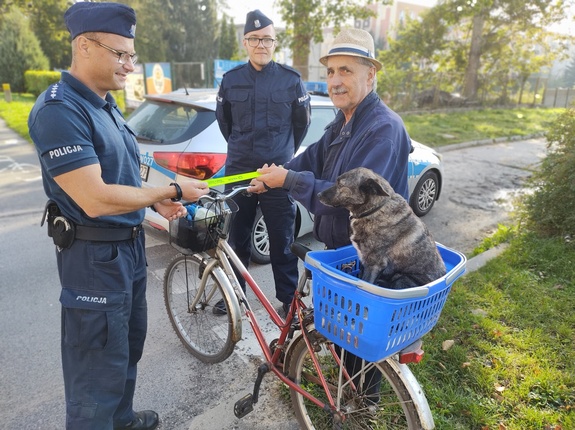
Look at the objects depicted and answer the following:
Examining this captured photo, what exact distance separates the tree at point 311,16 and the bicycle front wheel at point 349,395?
14587mm

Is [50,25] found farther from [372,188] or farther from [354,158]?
[372,188]

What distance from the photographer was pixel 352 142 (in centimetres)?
221

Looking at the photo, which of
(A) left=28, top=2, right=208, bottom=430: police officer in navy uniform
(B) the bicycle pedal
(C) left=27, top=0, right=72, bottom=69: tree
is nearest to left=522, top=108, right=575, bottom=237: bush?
(B) the bicycle pedal

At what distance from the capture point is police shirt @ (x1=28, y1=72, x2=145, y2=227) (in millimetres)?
1636

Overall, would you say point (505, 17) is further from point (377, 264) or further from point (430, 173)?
point (377, 264)

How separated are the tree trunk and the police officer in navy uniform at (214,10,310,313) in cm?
2196

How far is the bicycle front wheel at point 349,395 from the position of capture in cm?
195

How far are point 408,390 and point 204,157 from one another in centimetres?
293

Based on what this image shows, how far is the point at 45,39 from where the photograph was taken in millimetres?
32438

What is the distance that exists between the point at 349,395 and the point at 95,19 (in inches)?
84.4

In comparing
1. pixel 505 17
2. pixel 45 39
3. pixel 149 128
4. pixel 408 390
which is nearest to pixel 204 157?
pixel 149 128

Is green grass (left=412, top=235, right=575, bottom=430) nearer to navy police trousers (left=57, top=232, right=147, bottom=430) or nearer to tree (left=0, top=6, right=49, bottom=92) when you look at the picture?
navy police trousers (left=57, top=232, right=147, bottom=430)

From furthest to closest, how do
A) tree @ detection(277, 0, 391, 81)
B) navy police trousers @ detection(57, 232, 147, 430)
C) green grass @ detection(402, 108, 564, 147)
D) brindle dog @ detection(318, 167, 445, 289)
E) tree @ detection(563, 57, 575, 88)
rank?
1. tree @ detection(563, 57, 575, 88)
2. tree @ detection(277, 0, 391, 81)
3. green grass @ detection(402, 108, 564, 147)
4. brindle dog @ detection(318, 167, 445, 289)
5. navy police trousers @ detection(57, 232, 147, 430)

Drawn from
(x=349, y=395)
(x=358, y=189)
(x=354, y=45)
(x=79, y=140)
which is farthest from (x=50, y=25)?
(x=349, y=395)
